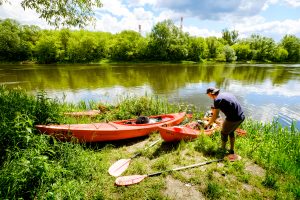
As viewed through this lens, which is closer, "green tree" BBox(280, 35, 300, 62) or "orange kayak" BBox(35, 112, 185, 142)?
"orange kayak" BBox(35, 112, 185, 142)

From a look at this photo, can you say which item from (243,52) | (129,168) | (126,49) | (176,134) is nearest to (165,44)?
(126,49)

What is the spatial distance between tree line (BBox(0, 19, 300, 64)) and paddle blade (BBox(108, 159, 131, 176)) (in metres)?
51.5

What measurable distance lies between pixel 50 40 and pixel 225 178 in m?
56.7

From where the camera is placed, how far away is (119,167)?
525 centimetres

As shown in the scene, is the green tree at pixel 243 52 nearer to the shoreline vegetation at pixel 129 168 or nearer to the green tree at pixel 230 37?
the green tree at pixel 230 37

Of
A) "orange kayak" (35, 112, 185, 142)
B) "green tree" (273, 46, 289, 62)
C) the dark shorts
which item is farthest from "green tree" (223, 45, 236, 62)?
the dark shorts

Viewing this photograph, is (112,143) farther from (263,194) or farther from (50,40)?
(50,40)

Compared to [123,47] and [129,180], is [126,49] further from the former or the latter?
[129,180]

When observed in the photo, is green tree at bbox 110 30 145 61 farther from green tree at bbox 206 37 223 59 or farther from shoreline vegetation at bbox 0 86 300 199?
shoreline vegetation at bbox 0 86 300 199

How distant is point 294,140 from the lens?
271 inches

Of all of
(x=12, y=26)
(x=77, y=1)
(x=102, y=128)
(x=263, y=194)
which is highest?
(x=12, y=26)

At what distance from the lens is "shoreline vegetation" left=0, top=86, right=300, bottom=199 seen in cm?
375

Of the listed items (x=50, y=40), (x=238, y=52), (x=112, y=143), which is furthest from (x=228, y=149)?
(x=238, y=52)

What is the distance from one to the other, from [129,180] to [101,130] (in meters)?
2.41
